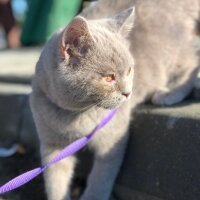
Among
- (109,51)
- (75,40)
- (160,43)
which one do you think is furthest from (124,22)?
(160,43)

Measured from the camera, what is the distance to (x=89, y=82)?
208cm

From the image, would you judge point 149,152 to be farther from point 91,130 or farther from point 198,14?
point 198,14

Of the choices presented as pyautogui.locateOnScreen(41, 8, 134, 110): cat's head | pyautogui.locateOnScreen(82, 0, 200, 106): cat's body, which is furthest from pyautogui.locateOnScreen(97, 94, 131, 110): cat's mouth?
pyautogui.locateOnScreen(82, 0, 200, 106): cat's body

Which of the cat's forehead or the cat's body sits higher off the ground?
the cat's forehead

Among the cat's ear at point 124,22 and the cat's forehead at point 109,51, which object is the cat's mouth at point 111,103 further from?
the cat's ear at point 124,22

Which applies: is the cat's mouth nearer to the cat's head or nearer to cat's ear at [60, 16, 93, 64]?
the cat's head

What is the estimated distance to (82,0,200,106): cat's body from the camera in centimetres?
274

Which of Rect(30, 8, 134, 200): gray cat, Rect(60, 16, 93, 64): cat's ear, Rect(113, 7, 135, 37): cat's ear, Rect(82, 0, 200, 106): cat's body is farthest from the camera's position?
Rect(82, 0, 200, 106): cat's body

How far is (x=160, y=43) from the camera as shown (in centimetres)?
279

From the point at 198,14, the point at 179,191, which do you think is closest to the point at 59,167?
the point at 179,191

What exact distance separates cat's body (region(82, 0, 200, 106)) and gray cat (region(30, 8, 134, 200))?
0.77 feet

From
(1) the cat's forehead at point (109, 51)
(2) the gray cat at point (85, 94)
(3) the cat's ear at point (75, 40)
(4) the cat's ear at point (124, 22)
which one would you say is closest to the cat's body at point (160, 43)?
(2) the gray cat at point (85, 94)

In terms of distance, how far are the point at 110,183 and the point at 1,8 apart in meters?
2.89

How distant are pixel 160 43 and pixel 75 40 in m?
0.85
